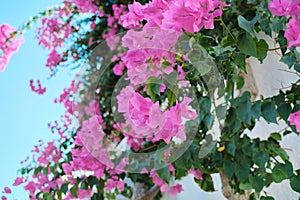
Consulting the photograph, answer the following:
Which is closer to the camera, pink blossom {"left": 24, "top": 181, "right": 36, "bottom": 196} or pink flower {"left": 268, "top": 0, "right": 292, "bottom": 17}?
pink flower {"left": 268, "top": 0, "right": 292, "bottom": 17}

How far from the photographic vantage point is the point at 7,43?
2.98m

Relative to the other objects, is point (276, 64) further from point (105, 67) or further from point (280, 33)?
point (105, 67)

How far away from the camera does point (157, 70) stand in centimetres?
79

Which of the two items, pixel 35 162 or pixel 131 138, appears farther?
pixel 35 162

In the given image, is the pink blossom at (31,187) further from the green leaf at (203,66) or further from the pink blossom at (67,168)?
the green leaf at (203,66)

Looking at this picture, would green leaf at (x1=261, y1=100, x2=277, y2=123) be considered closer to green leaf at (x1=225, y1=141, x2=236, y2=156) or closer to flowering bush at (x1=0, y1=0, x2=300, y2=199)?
flowering bush at (x1=0, y1=0, x2=300, y2=199)

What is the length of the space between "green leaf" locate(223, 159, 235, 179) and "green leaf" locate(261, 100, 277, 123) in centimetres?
24

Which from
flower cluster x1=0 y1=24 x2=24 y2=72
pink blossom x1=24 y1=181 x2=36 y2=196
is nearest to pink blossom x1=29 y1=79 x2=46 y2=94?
flower cluster x1=0 y1=24 x2=24 y2=72

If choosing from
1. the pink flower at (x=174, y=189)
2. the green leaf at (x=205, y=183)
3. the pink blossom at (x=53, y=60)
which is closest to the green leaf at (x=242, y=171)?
the green leaf at (x=205, y=183)

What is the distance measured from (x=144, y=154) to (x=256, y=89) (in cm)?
51

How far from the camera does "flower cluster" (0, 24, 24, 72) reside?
291 centimetres

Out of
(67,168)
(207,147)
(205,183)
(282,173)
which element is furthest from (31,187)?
(282,173)

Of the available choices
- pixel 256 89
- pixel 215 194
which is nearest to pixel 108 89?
pixel 215 194

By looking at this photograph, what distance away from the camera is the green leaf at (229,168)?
113cm
